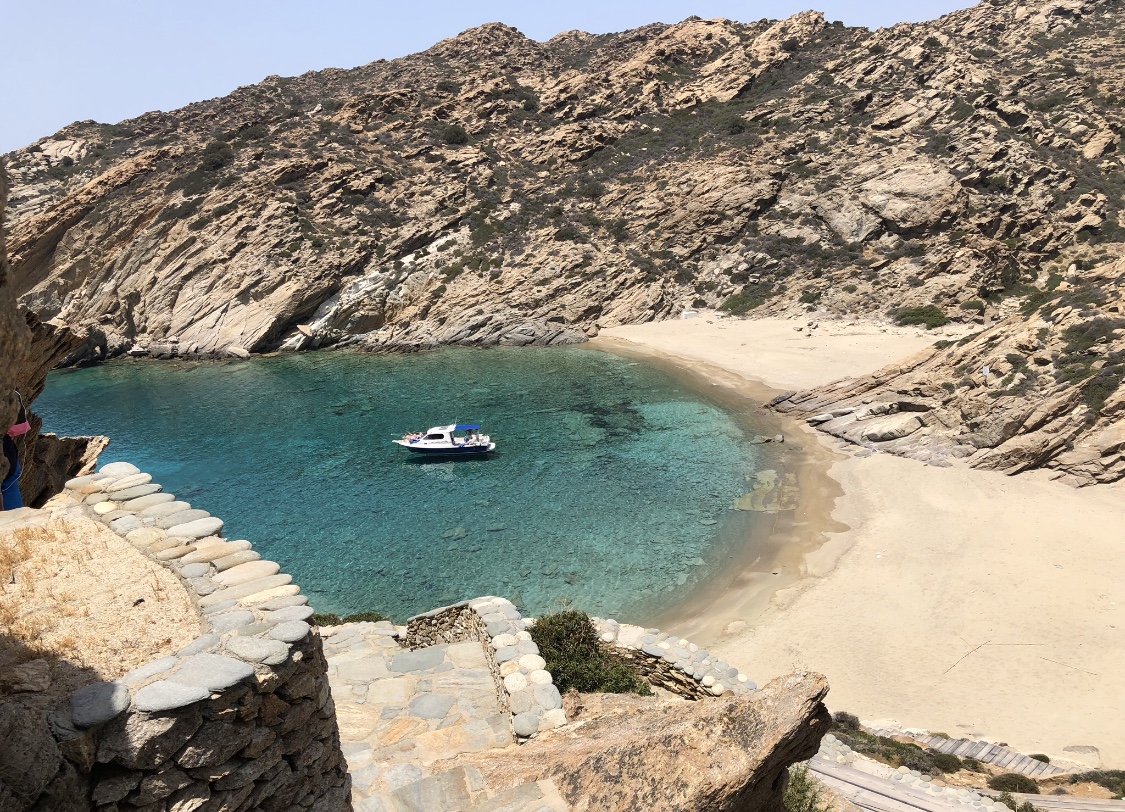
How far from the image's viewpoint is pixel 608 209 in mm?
64688

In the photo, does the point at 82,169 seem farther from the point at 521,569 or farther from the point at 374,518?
the point at 521,569

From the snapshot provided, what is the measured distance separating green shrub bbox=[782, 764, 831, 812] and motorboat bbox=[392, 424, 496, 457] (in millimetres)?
23465

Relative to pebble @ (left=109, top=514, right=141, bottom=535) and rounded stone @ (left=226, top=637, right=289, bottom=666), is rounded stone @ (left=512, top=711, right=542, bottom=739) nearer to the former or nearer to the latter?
rounded stone @ (left=226, top=637, right=289, bottom=666)

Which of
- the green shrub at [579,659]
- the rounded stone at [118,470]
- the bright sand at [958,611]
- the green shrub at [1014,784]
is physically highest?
the rounded stone at [118,470]

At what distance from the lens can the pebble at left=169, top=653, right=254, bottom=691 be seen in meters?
4.80

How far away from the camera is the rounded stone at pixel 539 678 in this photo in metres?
9.48

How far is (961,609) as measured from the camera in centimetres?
1788

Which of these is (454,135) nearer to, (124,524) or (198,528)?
(124,524)

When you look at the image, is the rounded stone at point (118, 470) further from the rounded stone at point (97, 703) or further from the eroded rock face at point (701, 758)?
the eroded rock face at point (701, 758)

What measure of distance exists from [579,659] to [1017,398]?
80.7ft

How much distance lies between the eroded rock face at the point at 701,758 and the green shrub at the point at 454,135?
2837 inches

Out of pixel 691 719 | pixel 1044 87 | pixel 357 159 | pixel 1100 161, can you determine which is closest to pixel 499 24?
pixel 357 159

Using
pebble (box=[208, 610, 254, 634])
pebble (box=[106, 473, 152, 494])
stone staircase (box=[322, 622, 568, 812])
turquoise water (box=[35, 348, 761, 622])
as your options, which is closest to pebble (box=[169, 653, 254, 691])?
pebble (box=[208, 610, 254, 634])

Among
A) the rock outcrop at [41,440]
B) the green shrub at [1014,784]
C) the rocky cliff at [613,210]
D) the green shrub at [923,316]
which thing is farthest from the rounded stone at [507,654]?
the green shrub at [923,316]
